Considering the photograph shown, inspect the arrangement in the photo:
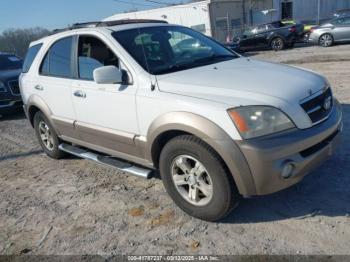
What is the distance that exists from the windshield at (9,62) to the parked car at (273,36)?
45.8ft

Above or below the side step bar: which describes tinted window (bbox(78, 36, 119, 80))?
above

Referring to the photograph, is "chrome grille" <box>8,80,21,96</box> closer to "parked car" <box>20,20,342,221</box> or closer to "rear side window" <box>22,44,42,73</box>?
"rear side window" <box>22,44,42,73</box>

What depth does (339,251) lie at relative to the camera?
117 inches

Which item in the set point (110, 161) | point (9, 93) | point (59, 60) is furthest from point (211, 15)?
point (110, 161)

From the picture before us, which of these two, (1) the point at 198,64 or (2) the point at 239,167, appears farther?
(1) the point at 198,64

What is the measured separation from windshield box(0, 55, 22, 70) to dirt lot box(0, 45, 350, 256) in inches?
244

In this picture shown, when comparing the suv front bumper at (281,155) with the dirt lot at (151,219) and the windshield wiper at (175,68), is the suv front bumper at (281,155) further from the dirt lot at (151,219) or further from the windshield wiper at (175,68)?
the windshield wiper at (175,68)

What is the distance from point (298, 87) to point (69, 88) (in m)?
2.75

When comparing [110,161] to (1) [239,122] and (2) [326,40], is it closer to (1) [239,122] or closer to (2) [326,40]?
(1) [239,122]

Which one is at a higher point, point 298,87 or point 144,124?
point 298,87

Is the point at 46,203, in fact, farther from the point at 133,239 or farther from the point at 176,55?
the point at 176,55

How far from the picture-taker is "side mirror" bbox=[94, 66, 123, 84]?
3.76 m

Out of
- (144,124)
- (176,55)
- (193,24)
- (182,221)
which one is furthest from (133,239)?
(193,24)

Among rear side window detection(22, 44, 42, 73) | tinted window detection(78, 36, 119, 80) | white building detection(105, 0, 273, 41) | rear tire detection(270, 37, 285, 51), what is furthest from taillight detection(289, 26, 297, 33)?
tinted window detection(78, 36, 119, 80)
